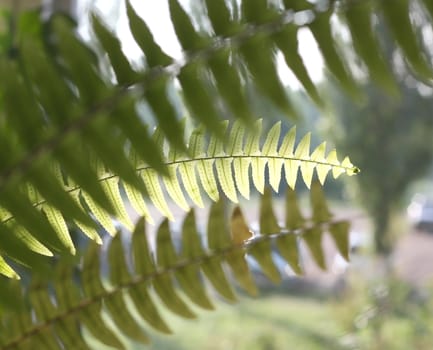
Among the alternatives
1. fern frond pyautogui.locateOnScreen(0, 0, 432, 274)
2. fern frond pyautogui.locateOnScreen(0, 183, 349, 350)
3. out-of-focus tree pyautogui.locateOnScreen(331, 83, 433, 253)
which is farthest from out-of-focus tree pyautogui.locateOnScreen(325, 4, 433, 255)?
fern frond pyautogui.locateOnScreen(0, 0, 432, 274)

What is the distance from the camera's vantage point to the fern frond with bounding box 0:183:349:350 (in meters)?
0.44

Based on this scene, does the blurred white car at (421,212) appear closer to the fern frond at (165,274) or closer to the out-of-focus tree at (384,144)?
the out-of-focus tree at (384,144)

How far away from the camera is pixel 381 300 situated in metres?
1.16

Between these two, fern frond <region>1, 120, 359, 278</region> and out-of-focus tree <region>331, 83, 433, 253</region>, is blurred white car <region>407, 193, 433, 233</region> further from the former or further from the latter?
fern frond <region>1, 120, 359, 278</region>

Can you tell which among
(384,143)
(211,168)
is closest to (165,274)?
(211,168)

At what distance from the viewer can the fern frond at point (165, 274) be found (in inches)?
17.2

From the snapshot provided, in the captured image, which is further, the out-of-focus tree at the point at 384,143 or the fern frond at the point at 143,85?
the out-of-focus tree at the point at 384,143

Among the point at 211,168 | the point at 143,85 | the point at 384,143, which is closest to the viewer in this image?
the point at 143,85

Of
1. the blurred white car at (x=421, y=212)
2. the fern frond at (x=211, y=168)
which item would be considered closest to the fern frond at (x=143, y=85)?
the fern frond at (x=211, y=168)

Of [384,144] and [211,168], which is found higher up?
[384,144]

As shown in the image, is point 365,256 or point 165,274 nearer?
point 165,274

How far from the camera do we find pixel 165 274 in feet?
1.46

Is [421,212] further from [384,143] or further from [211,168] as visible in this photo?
[211,168]

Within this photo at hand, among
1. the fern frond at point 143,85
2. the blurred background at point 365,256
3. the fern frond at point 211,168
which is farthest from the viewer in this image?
the blurred background at point 365,256
